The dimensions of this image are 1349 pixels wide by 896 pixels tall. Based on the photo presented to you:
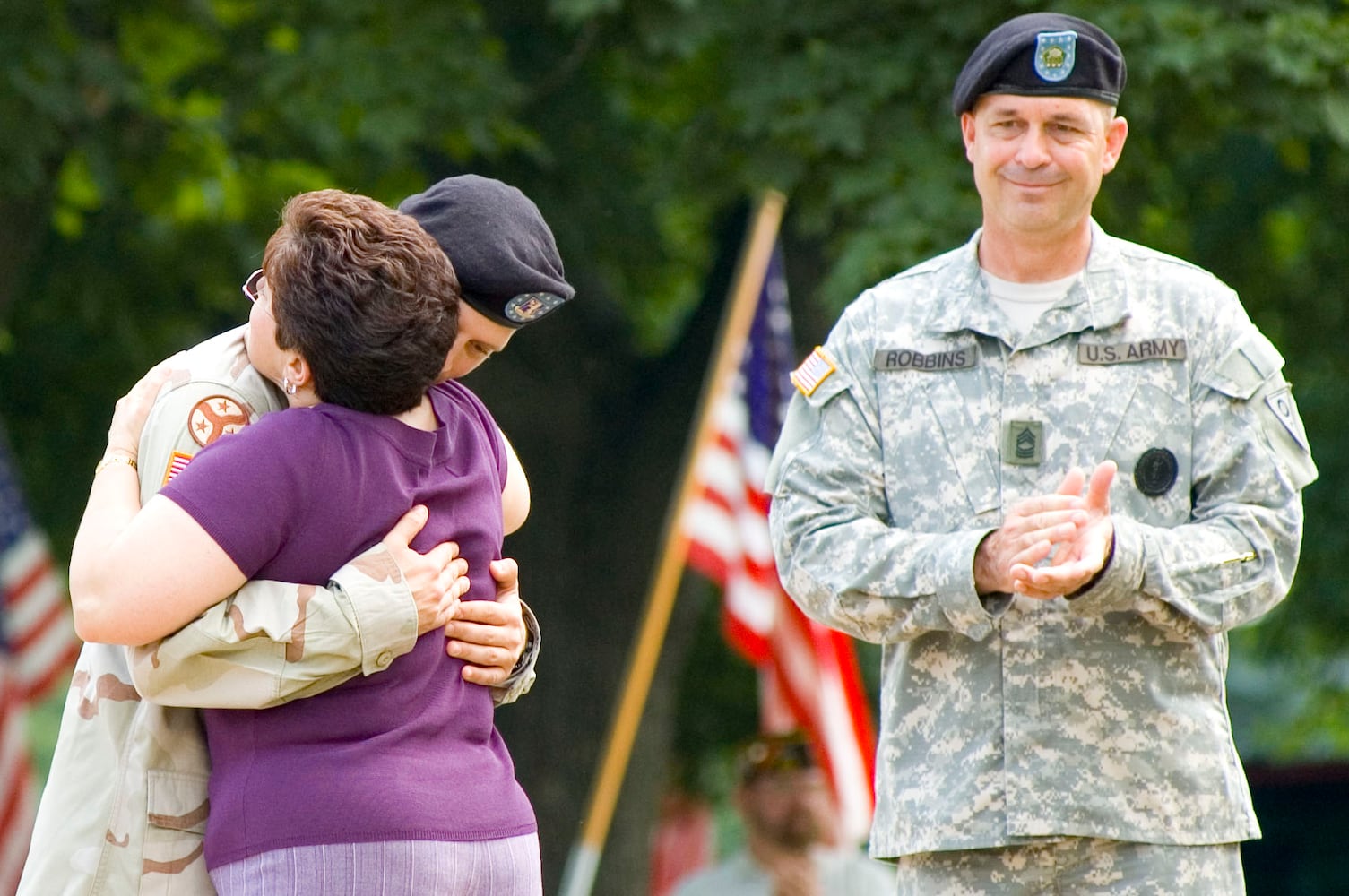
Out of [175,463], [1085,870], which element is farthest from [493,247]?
[1085,870]

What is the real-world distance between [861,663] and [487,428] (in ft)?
24.5

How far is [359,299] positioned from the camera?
8.17ft

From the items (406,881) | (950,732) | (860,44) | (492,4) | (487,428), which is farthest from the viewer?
(492,4)

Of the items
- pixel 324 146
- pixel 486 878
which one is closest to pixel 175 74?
pixel 324 146

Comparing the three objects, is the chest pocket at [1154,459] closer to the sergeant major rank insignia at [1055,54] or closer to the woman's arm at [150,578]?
the sergeant major rank insignia at [1055,54]

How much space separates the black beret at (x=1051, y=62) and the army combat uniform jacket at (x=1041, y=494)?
289mm

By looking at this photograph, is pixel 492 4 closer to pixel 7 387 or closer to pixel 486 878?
pixel 7 387

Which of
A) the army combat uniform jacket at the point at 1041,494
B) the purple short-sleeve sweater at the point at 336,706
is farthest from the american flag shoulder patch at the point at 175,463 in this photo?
the army combat uniform jacket at the point at 1041,494

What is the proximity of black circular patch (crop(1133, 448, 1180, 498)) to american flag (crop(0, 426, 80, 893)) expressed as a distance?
5115 mm

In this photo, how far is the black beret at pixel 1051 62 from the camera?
3229 mm

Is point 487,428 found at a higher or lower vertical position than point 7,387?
lower

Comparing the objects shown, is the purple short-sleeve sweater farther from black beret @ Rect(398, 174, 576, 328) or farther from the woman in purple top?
black beret @ Rect(398, 174, 576, 328)

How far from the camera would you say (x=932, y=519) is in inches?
126

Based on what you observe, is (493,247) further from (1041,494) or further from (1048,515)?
(1041,494)
